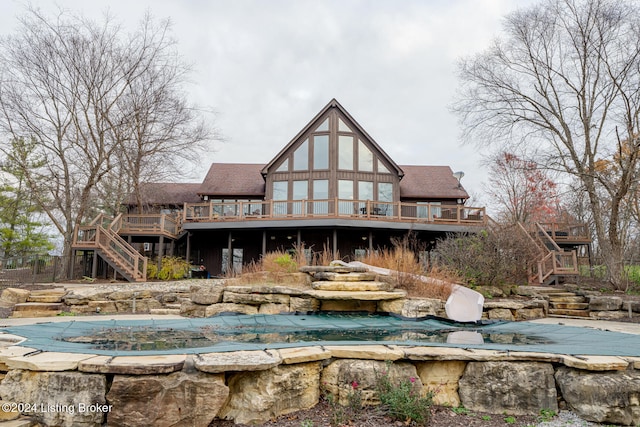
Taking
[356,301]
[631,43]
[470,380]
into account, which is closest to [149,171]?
[356,301]

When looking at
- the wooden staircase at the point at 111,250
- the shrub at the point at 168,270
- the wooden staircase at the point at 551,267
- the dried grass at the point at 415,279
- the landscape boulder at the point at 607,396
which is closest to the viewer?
the landscape boulder at the point at 607,396

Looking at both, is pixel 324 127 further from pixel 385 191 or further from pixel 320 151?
pixel 385 191

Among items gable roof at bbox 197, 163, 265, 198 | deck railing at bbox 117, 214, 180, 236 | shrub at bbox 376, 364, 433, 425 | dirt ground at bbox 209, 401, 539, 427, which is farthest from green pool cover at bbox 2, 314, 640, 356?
gable roof at bbox 197, 163, 265, 198

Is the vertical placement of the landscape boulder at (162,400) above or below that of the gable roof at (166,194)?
below

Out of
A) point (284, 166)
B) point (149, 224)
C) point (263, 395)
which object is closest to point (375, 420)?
point (263, 395)

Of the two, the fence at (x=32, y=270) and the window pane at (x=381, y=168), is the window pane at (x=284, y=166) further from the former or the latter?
the fence at (x=32, y=270)

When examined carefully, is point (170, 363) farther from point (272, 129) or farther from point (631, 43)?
point (272, 129)

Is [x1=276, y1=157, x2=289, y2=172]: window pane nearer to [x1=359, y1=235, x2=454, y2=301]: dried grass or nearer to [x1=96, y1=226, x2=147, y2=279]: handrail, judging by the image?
[x1=96, y1=226, x2=147, y2=279]: handrail

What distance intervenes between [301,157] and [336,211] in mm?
4778

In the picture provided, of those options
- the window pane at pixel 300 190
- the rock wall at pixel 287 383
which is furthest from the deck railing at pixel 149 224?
the rock wall at pixel 287 383

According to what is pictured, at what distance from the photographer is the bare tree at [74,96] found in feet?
50.6

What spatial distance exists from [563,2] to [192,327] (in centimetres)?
1694

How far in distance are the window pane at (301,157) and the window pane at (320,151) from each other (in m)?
0.43

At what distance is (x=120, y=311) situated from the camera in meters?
9.50
